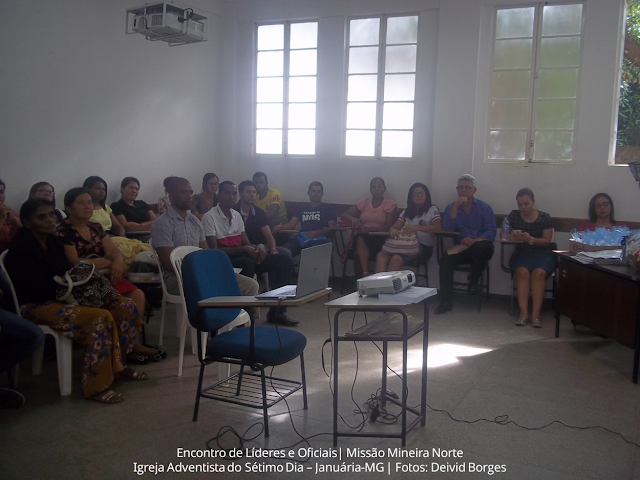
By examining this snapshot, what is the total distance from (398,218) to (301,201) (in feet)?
4.48

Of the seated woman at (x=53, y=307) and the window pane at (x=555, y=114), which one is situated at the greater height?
the window pane at (x=555, y=114)

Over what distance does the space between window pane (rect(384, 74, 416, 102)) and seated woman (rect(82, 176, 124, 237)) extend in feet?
10.9

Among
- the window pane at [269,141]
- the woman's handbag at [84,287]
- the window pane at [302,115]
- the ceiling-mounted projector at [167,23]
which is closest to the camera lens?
the woman's handbag at [84,287]

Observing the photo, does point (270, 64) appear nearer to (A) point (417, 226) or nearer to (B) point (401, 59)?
(B) point (401, 59)

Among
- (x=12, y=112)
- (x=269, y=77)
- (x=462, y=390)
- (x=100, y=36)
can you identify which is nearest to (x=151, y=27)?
(x=100, y=36)

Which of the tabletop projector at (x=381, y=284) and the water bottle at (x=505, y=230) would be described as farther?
the water bottle at (x=505, y=230)

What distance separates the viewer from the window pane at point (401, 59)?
267 inches

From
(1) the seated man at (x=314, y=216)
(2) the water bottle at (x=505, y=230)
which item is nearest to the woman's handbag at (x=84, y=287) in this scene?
(1) the seated man at (x=314, y=216)

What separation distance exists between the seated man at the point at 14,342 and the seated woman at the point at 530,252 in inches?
155

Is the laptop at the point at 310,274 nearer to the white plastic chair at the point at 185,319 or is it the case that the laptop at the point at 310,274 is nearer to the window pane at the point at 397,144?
the white plastic chair at the point at 185,319

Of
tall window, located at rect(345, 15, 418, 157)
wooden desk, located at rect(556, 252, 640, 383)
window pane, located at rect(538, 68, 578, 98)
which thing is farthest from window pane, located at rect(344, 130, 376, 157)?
wooden desk, located at rect(556, 252, 640, 383)

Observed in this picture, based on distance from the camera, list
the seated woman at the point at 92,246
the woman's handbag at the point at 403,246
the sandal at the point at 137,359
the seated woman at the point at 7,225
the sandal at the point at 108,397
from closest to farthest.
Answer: the sandal at the point at 108,397
the seated woman at the point at 92,246
the sandal at the point at 137,359
the seated woman at the point at 7,225
the woman's handbag at the point at 403,246

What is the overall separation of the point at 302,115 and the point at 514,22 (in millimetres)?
2621

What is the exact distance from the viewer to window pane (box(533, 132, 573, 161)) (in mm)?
6141
